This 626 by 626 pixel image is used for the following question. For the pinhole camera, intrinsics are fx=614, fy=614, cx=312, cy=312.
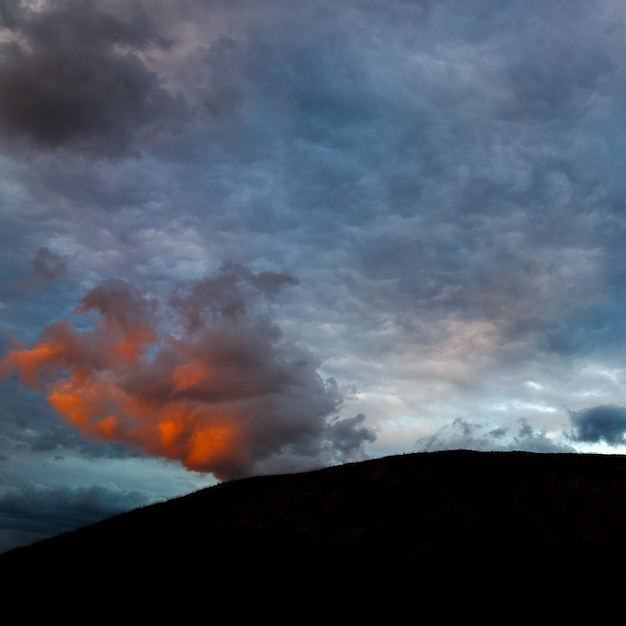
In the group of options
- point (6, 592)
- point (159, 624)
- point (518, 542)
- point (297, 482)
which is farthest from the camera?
point (297, 482)

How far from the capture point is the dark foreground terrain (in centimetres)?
3416

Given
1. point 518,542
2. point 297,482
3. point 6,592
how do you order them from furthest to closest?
1. point 297,482
2. point 6,592
3. point 518,542

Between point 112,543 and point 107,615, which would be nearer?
point 107,615

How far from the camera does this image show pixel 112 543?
5147 centimetres

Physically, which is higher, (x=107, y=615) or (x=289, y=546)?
Result: (x=289, y=546)

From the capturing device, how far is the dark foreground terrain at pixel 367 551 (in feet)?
112

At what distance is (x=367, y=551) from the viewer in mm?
41844

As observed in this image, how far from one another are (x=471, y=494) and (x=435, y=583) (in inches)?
590

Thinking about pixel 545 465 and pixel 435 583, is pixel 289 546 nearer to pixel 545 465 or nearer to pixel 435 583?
pixel 435 583

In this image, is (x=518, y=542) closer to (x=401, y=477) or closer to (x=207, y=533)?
(x=401, y=477)

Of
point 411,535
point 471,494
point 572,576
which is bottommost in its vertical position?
point 572,576

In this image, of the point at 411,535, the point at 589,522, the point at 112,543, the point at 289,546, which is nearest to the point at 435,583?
the point at 411,535

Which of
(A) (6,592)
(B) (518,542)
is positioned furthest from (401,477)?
(A) (6,592)

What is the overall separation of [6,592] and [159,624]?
54.1 feet
